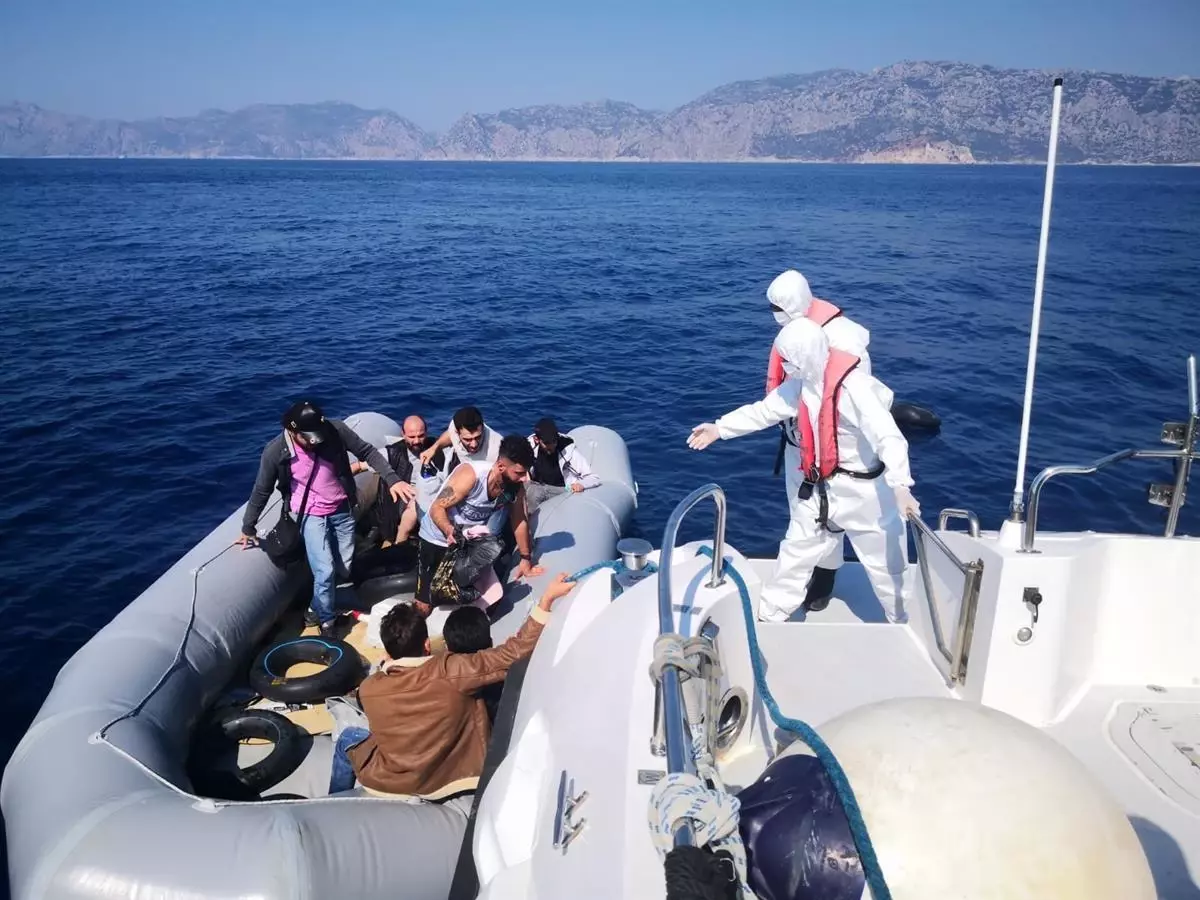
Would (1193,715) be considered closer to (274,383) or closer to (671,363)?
(671,363)

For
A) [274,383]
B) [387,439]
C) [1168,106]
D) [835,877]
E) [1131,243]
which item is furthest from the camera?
[1168,106]

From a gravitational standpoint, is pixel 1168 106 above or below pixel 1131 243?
above

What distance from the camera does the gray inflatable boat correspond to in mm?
3240

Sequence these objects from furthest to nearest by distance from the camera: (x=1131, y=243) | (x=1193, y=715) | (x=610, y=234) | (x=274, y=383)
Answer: (x=610, y=234), (x=1131, y=243), (x=274, y=383), (x=1193, y=715)

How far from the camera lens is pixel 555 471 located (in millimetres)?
6910

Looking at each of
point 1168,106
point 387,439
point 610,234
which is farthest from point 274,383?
point 1168,106

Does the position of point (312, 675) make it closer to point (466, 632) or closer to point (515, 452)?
point (466, 632)

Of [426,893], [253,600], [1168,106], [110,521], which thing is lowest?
[110,521]

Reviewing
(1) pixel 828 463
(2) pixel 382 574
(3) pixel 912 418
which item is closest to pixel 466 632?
(1) pixel 828 463

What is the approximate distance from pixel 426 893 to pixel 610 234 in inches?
1442

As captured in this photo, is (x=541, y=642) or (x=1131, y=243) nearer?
(x=541, y=642)

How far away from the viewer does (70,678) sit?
4402 millimetres

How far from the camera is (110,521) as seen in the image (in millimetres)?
9797

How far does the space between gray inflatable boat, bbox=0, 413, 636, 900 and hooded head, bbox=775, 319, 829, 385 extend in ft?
8.22
